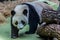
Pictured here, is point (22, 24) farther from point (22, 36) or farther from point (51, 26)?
point (51, 26)

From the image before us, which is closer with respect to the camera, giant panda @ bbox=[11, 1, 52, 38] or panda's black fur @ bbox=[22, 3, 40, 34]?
giant panda @ bbox=[11, 1, 52, 38]

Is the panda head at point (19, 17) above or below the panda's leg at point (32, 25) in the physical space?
above

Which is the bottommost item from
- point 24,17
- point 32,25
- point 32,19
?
point 32,25

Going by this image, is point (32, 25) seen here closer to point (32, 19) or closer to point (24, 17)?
point (32, 19)

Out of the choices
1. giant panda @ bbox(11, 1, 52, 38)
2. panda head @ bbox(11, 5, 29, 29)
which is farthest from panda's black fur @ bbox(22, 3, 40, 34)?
panda head @ bbox(11, 5, 29, 29)

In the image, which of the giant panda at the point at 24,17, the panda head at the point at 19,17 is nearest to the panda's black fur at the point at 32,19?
the giant panda at the point at 24,17

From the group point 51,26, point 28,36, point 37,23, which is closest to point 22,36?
point 28,36

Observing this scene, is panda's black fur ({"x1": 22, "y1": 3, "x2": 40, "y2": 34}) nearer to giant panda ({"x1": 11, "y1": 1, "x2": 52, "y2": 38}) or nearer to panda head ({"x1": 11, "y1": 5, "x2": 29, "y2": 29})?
giant panda ({"x1": 11, "y1": 1, "x2": 52, "y2": 38})

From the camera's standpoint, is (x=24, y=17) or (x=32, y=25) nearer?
(x=24, y=17)

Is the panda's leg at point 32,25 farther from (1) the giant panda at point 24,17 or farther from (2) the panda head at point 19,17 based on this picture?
(2) the panda head at point 19,17

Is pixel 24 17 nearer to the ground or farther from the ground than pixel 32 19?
farther from the ground

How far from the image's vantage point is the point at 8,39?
450 cm

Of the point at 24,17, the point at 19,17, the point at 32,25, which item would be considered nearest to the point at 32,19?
the point at 32,25

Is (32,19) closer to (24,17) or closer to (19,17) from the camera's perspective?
(24,17)
